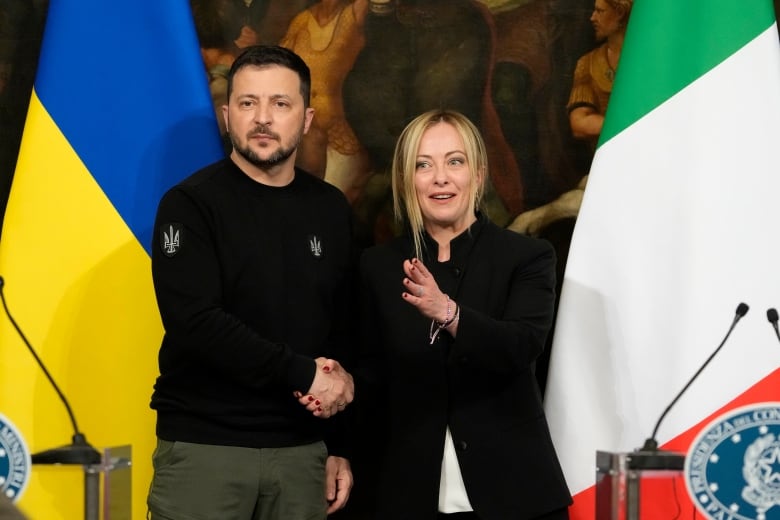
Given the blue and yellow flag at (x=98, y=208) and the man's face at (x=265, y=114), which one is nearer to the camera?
the man's face at (x=265, y=114)

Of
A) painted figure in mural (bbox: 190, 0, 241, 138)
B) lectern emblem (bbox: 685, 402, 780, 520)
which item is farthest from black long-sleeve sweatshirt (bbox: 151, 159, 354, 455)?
lectern emblem (bbox: 685, 402, 780, 520)

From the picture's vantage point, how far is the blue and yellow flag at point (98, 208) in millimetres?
3268

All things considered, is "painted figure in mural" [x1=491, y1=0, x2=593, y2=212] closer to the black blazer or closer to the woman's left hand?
the black blazer

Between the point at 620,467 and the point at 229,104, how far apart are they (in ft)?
5.14

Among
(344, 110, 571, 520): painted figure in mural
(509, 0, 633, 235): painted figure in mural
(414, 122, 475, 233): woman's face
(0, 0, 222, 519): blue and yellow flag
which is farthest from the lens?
(509, 0, 633, 235): painted figure in mural

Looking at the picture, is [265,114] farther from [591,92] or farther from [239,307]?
[591,92]

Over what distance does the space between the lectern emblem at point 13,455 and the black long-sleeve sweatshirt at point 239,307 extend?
2.08 feet

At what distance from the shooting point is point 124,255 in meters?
3.34

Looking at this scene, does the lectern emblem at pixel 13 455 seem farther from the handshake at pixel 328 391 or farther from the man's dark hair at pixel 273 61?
the man's dark hair at pixel 273 61

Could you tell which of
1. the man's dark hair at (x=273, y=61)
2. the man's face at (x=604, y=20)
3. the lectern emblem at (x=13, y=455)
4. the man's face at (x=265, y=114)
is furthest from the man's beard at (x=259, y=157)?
the man's face at (x=604, y=20)

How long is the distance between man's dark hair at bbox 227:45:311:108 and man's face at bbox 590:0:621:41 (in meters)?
1.11

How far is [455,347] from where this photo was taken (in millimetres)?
2695

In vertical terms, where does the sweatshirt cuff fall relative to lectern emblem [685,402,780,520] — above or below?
above

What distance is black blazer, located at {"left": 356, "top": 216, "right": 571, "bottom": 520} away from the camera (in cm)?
277
